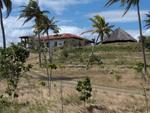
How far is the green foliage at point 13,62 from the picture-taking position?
33.3 meters

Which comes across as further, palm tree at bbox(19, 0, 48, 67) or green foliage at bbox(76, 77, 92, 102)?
palm tree at bbox(19, 0, 48, 67)

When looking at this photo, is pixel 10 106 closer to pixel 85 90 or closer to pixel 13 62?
pixel 13 62

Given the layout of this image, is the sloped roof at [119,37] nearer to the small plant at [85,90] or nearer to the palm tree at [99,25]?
the palm tree at [99,25]

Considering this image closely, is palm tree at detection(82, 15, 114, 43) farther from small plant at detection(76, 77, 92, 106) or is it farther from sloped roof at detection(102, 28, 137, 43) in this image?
small plant at detection(76, 77, 92, 106)

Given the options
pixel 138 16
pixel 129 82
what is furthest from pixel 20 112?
pixel 138 16

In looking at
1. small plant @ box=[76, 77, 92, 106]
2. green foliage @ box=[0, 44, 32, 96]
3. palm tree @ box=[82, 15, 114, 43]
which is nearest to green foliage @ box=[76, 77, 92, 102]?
small plant @ box=[76, 77, 92, 106]

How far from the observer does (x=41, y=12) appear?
8238cm

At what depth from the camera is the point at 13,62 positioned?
3356 cm

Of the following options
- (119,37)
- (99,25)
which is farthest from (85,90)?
(119,37)

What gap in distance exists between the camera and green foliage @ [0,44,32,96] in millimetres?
33281

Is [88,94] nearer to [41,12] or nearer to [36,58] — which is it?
[41,12]

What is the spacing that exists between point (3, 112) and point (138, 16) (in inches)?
1213

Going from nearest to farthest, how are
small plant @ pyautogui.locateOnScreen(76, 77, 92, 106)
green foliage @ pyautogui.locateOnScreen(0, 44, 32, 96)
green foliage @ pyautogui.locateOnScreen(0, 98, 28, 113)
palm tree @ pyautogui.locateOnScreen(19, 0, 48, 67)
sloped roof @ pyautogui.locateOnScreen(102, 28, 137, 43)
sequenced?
green foliage @ pyautogui.locateOnScreen(0, 98, 28, 113) < small plant @ pyautogui.locateOnScreen(76, 77, 92, 106) < green foliage @ pyautogui.locateOnScreen(0, 44, 32, 96) < palm tree @ pyautogui.locateOnScreen(19, 0, 48, 67) < sloped roof @ pyautogui.locateOnScreen(102, 28, 137, 43)

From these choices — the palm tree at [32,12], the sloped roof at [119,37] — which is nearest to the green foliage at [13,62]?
the palm tree at [32,12]
